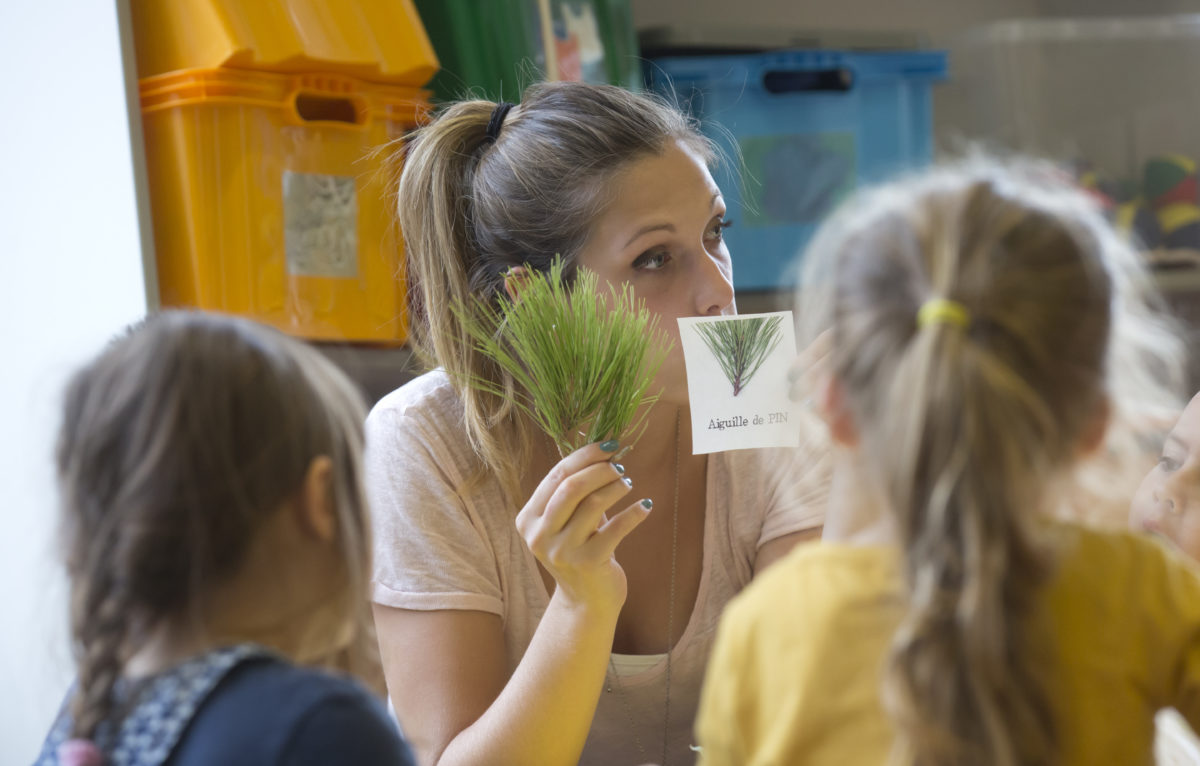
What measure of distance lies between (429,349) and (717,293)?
0.37m

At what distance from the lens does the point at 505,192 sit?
1387 millimetres

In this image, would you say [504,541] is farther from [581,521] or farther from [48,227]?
[48,227]

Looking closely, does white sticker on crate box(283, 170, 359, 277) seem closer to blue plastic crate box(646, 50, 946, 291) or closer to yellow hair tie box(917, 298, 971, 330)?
blue plastic crate box(646, 50, 946, 291)

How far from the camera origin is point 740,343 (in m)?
1.19

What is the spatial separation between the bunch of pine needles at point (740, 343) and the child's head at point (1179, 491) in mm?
421

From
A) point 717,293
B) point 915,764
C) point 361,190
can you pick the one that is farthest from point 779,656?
point 361,190

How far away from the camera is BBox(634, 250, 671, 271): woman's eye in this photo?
131cm

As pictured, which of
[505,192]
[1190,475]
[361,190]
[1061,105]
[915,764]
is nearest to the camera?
[915,764]

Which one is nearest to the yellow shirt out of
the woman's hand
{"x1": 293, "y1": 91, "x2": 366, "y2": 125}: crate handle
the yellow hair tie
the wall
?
the yellow hair tie

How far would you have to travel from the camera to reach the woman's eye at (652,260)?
1.31 meters

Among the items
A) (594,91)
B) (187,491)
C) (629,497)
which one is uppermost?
(594,91)

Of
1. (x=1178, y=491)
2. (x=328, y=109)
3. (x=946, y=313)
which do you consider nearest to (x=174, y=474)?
(x=946, y=313)

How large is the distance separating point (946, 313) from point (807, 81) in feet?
5.50

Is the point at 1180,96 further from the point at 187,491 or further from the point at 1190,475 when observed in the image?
the point at 187,491
